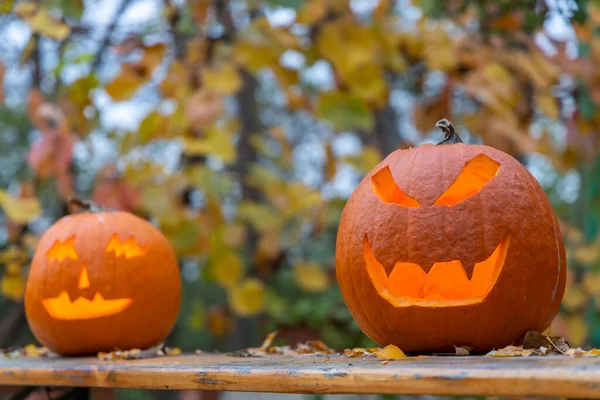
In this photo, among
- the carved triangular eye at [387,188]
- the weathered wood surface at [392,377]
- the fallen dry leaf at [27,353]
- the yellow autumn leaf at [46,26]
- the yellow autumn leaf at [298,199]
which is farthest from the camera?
the yellow autumn leaf at [298,199]

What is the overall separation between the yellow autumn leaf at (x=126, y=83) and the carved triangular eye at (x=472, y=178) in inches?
74.6

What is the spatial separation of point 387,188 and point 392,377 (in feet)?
1.64

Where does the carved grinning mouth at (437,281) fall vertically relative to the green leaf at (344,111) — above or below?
below

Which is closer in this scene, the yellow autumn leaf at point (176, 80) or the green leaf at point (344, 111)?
the green leaf at point (344, 111)

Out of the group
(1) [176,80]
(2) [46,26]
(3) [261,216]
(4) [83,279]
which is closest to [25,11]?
(2) [46,26]

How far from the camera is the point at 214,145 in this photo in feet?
8.54

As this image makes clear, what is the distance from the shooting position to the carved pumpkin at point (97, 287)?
5.54 feet

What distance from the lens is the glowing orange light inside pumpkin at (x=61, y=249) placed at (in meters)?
1.73

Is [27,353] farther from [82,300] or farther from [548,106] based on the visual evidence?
[548,106]

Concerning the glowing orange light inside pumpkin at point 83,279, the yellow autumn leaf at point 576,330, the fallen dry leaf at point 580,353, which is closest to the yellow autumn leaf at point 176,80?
the glowing orange light inside pumpkin at point 83,279

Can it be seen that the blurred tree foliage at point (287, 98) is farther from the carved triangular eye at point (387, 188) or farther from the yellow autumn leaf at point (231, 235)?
the carved triangular eye at point (387, 188)

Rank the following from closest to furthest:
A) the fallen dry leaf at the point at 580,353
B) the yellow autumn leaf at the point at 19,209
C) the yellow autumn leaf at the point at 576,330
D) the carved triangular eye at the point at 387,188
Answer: the fallen dry leaf at the point at 580,353 → the carved triangular eye at the point at 387,188 → the yellow autumn leaf at the point at 19,209 → the yellow autumn leaf at the point at 576,330

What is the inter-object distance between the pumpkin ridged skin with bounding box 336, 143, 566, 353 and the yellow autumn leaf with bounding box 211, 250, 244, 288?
1.78 meters

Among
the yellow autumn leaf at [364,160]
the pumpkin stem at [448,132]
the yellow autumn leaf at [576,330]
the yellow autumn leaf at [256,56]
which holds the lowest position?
the yellow autumn leaf at [576,330]
